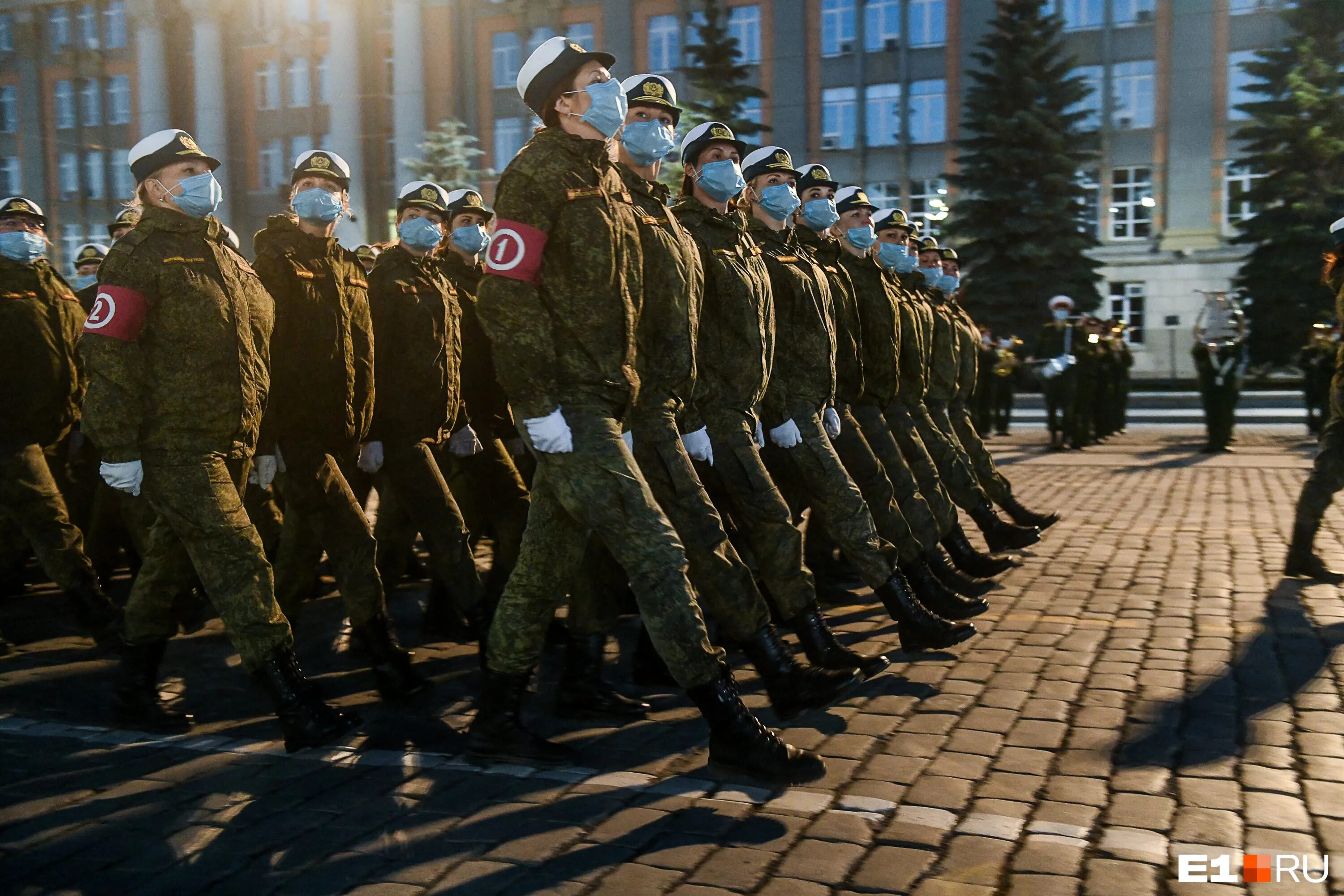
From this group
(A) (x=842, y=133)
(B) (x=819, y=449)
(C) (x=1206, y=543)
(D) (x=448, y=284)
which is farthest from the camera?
(A) (x=842, y=133)

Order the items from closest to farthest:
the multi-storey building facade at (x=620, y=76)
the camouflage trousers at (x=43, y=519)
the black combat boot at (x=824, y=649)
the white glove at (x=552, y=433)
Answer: the white glove at (x=552, y=433), the black combat boot at (x=824, y=649), the camouflage trousers at (x=43, y=519), the multi-storey building facade at (x=620, y=76)

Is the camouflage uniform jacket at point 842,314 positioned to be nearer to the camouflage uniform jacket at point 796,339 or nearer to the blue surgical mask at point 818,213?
the blue surgical mask at point 818,213

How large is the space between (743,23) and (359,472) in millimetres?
38890

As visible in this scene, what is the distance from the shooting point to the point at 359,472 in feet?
23.6

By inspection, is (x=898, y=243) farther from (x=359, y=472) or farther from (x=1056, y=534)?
(x=359, y=472)

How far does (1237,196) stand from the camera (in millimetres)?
32156

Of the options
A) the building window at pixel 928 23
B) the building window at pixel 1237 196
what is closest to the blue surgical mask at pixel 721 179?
the building window at pixel 1237 196

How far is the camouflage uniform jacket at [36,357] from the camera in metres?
6.84

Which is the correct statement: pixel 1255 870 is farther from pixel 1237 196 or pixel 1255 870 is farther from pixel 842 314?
pixel 1237 196

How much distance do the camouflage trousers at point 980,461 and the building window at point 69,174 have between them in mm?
51048

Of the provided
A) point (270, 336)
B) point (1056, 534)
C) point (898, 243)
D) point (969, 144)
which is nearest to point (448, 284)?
point (270, 336)

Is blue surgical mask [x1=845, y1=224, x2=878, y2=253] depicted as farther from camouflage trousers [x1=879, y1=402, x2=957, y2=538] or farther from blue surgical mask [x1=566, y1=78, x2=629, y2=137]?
blue surgical mask [x1=566, y1=78, x2=629, y2=137]

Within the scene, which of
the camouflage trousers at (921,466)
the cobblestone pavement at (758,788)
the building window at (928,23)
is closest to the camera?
the cobblestone pavement at (758,788)

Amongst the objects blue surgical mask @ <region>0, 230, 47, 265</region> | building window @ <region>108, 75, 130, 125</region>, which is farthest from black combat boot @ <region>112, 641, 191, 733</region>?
building window @ <region>108, 75, 130, 125</region>
